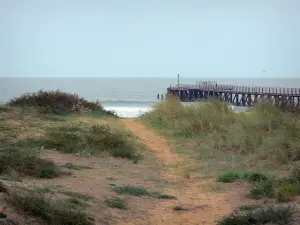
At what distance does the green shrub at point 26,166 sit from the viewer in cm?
794

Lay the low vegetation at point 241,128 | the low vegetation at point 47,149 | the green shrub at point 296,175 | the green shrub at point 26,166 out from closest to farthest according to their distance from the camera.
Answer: the low vegetation at point 47,149 → the green shrub at point 296,175 → the green shrub at point 26,166 → the low vegetation at point 241,128

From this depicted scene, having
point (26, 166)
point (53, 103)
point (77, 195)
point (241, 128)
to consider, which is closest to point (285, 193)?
point (77, 195)

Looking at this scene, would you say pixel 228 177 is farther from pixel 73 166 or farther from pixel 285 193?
pixel 73 166

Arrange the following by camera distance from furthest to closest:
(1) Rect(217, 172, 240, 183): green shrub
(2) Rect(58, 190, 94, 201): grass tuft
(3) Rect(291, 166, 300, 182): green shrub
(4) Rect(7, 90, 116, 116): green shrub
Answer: (4) Rect(7, 90, 116, 116): green shrub, (1) Rect(217, 172, 240, 183): green shrub, (3) Rect(291, 166, 300, 182): green shrub, (2) Rect(58, 190, 94, 201): grass tuft

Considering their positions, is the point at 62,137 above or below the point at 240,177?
above

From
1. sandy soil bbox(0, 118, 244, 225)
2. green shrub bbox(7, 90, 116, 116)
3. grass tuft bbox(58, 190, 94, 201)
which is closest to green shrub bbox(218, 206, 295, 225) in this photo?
sandy soil bbox(0, 118, 244, 225)

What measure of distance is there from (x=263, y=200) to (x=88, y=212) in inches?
110

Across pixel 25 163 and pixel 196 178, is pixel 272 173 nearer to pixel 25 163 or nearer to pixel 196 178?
pixel 196 178

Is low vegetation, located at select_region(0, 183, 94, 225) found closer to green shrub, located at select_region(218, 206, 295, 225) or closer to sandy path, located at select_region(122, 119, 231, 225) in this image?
sandy path, located at select_region(122, 119, 231, 225)

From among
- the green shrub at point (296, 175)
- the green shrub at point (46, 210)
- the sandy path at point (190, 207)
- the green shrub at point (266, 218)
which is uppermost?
the green shrub at point (46, 210)

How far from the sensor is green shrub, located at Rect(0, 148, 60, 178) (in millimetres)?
7938

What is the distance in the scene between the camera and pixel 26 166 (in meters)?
8.12

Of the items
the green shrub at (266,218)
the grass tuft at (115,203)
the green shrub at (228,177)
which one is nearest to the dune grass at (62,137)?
the green shrub at (228,177)

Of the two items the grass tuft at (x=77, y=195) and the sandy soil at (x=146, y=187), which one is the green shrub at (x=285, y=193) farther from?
the grass tuft at (x=77, y=195)
